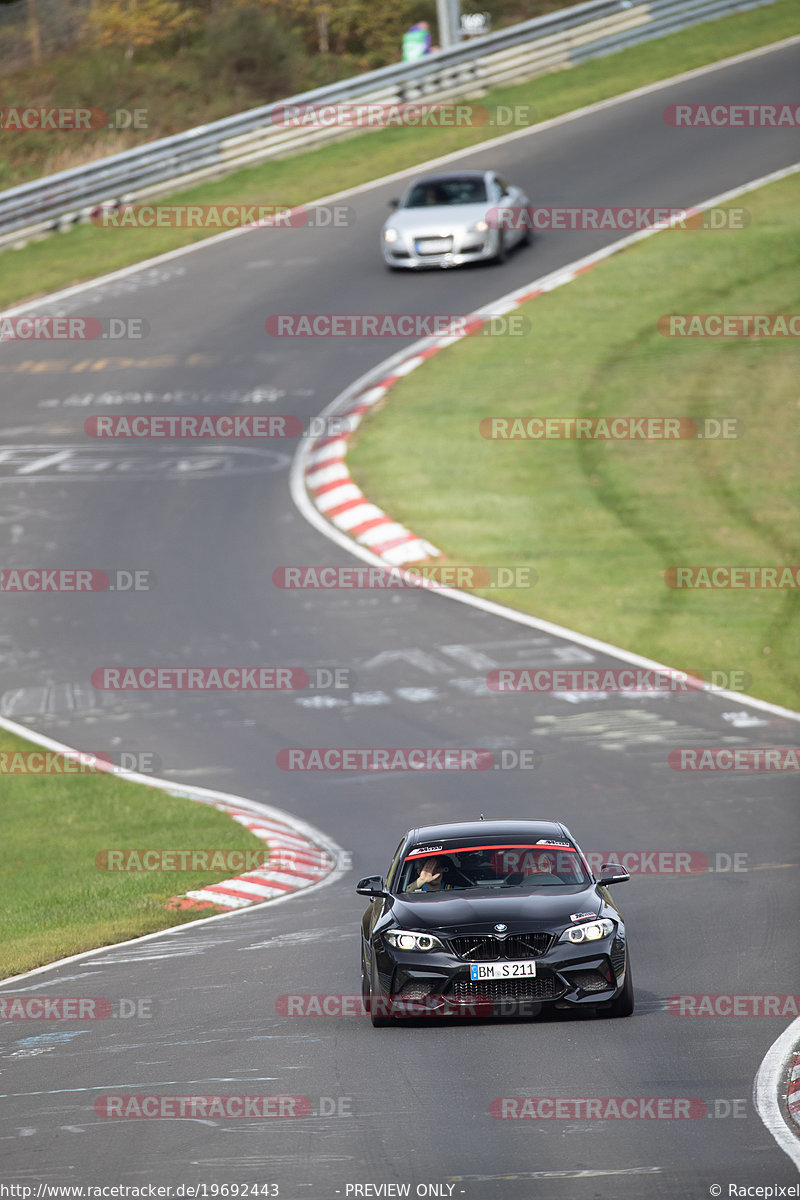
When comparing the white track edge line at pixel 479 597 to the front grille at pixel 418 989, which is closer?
the front grille at pixel 418 989

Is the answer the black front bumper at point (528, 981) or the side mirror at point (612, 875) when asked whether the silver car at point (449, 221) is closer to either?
the side mirror at point (612, 875)

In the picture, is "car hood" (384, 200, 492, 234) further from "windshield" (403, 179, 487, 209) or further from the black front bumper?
the black front bumper

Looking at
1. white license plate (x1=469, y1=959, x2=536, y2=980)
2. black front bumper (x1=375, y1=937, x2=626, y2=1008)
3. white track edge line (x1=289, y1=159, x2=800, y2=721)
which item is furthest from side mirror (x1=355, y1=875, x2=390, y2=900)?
white track edge line (x1=289, y1=159, x2=800, y2=721)

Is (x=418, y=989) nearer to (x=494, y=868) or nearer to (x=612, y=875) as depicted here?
(x=494, y=868)

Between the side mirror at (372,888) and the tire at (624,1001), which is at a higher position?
the side mirror at (372,888)

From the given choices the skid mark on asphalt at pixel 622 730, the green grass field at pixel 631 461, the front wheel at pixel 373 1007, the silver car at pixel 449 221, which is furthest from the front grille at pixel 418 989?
the silver car at pixel 449 221

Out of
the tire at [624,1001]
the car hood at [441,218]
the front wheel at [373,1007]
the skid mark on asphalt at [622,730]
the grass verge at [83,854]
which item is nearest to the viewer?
the tire at [624,1001]

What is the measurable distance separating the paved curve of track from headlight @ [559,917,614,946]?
0.53 m

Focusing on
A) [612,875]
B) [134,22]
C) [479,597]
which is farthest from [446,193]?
[612,875]

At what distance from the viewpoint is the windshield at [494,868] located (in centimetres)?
1036

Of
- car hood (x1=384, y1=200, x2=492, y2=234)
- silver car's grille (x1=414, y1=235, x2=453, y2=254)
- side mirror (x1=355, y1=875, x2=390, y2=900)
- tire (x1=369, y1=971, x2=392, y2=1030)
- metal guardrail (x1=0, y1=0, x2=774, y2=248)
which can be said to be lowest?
tire (x1=369, y1=971, x2=392, y2=1030)

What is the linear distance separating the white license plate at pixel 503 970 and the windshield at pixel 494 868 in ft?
3.06

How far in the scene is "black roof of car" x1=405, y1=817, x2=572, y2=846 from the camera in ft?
35.3

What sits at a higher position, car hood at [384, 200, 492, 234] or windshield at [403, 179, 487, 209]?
windshield at [403, 179, 487, 209]
